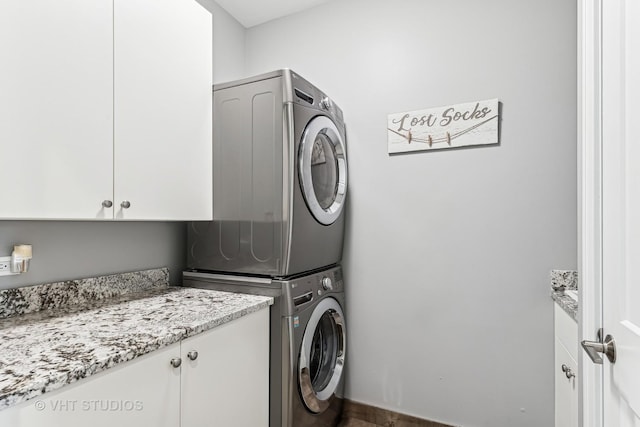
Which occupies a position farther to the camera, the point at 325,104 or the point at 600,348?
the point at 325,104

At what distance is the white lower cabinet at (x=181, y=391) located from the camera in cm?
79

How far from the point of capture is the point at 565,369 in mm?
1470

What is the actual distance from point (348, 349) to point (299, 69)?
190cm

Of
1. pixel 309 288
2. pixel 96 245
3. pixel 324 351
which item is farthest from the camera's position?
pixel 324 351

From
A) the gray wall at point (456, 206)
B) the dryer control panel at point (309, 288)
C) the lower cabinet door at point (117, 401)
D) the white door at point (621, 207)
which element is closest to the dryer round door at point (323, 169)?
the gray wall at point (456, 206)

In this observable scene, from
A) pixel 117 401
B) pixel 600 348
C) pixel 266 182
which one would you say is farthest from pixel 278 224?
pixel 600 348

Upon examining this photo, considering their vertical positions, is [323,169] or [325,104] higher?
[325,104]

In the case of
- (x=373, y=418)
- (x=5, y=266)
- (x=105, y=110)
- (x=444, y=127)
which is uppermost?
(x=444, y=127)

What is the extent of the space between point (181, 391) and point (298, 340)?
1.94ft

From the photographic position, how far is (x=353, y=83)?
7.28 feet

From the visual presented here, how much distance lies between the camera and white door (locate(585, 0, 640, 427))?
2.41 feet

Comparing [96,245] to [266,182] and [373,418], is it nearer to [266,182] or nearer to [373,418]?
[266,182]

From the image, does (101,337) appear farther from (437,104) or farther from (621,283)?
(437,104)

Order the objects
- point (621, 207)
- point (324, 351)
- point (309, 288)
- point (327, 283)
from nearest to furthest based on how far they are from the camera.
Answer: point (621, 207) → point (309, 288) → point (327, 283) → point (324, 351)
